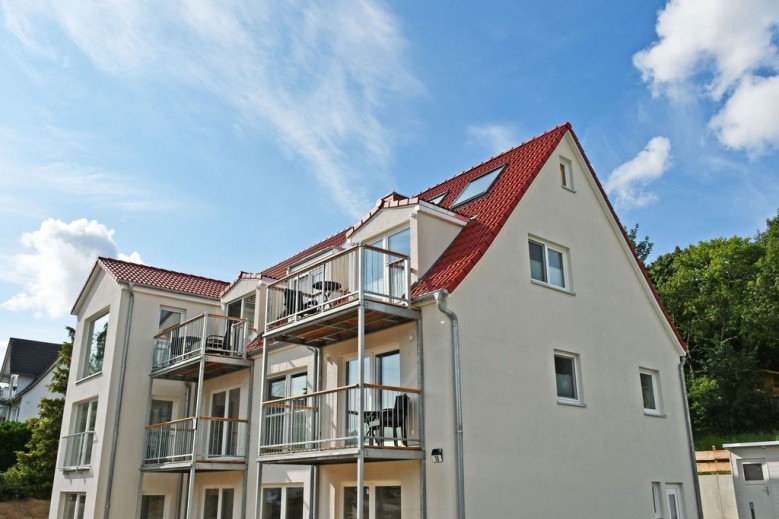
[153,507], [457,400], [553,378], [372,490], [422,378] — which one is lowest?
[153,507]

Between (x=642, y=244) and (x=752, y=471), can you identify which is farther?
(x=642, y=244)

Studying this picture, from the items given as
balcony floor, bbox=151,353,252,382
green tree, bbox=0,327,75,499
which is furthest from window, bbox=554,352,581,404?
green tree, bbox=0,327,75,499

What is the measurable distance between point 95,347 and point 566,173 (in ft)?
47.3

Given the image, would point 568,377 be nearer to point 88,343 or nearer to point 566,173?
point 566,173

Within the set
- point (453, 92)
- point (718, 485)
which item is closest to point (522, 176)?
point (453, 92)

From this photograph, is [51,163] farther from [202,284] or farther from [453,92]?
[202,284]

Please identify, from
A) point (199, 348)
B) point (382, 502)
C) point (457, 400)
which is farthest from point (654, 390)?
point (199, 348)

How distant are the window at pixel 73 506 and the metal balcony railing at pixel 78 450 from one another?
2.67ft

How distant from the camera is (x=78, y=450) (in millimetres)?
18469

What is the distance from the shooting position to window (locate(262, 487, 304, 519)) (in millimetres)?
13961

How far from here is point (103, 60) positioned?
9453 mm

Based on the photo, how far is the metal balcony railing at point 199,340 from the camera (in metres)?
16.6

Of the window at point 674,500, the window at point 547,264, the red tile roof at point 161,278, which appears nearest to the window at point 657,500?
the window at point 674,500

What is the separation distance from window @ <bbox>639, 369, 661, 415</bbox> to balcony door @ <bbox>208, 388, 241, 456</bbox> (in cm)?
980
